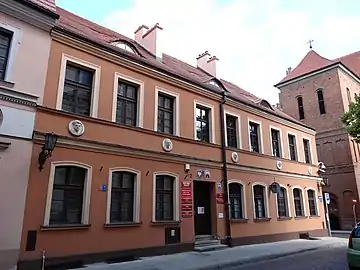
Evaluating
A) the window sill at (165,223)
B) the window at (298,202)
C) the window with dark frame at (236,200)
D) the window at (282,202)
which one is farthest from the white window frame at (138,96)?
the window at (298,202)

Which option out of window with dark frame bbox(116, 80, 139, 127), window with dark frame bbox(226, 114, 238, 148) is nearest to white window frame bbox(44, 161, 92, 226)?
window with dark frame bbox(116, 80, 139, 127)

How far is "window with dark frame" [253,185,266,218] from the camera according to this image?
1531 centimetres

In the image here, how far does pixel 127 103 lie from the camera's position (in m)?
11.4

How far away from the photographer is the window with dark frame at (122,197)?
1013cm

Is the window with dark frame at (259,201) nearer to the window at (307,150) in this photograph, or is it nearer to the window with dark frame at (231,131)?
the window with dark frame at (231,131)

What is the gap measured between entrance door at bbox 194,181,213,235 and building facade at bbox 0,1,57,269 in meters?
7.16

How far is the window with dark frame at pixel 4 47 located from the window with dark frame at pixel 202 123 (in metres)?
8.02

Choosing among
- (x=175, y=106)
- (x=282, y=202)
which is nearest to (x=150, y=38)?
(x=175, y=106)

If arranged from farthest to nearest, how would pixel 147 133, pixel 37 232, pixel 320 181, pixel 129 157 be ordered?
pixel 320 181 < pixel 147 133 < pixel 129 157 < pixel 37 232

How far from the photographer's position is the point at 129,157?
1071 cm

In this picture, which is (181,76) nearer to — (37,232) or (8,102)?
(8,102)

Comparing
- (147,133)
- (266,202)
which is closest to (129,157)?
(147,133)

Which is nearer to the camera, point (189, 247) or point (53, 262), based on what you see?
point (53, 262)

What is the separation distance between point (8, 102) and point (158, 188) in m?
5.90
